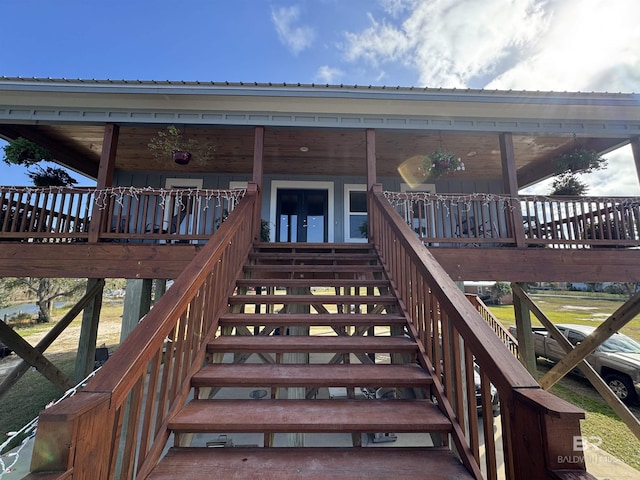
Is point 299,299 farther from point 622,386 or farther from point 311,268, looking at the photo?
point 622,386

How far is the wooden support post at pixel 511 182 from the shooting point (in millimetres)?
4488

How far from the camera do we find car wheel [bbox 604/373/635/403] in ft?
22.1

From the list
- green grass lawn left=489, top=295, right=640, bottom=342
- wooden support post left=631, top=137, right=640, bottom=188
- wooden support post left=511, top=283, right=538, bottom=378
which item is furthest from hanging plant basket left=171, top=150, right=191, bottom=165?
green grass lawn left=489, top=295, right=640, bottom=342

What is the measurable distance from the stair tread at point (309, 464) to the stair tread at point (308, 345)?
0.71m

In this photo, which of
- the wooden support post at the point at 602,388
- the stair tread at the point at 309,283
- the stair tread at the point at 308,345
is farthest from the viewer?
the wooden support post at the point at 602,388

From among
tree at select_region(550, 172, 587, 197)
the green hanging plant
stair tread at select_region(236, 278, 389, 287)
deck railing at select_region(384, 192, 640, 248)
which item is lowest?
stair tread at select_region(236, 278, 389, 287)

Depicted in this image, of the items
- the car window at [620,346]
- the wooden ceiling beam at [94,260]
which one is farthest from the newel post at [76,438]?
the car window at [620,346]

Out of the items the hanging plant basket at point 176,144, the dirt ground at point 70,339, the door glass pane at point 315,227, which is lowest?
the dirt ground at point 70,339

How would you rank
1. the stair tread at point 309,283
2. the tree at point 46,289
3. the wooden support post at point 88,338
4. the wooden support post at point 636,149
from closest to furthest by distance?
the stair tread at point 309,283
the wooden support post at point 88,338
the wooden support post at point 636,149
the tree at point 46,289

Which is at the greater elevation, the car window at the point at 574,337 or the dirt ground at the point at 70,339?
the car window at the point at 574,337

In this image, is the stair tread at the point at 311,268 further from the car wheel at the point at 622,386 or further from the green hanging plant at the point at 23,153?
the car wheel at the point at 622,386

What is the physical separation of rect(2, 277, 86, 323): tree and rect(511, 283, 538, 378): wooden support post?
80.4 feet

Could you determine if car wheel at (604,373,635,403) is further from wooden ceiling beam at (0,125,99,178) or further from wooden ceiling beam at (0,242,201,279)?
wooden ceiling beam at (0,125,99,178)

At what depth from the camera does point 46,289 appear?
1961 centimetres
